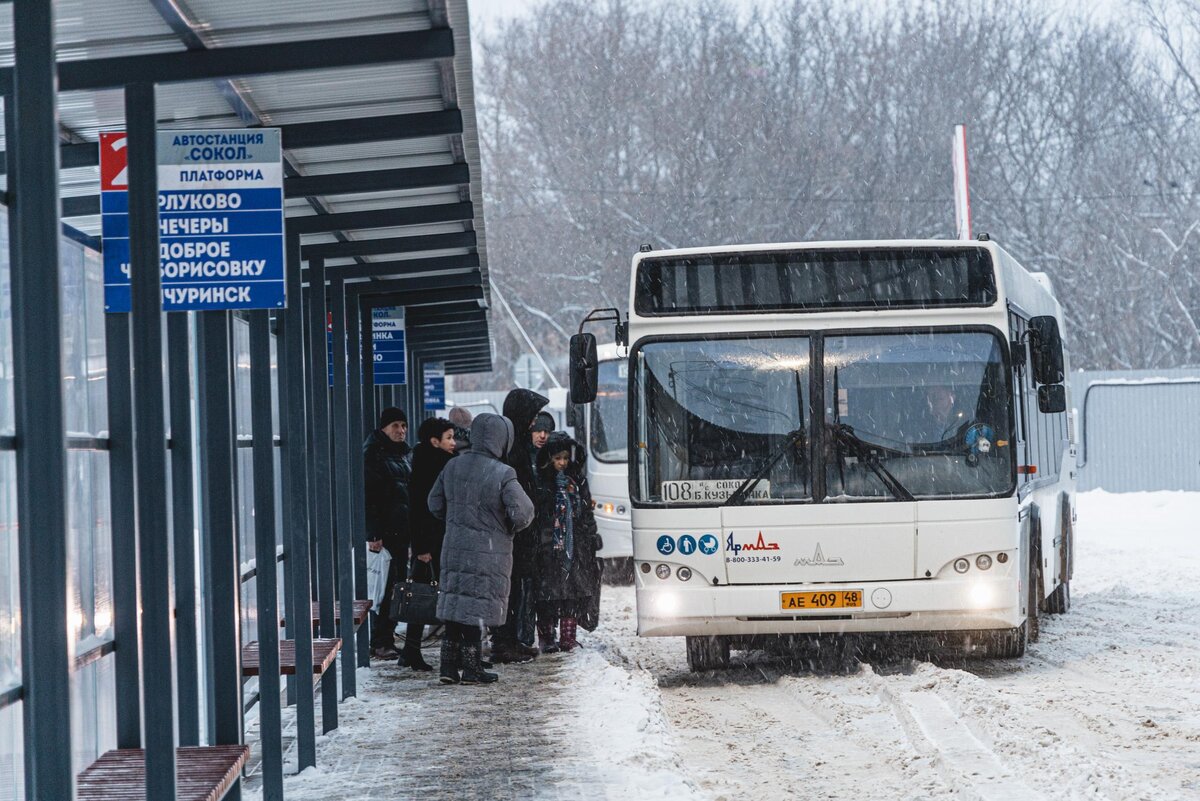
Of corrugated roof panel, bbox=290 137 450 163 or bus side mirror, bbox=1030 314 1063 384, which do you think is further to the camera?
bus side mirror, bbox=1030 314 1063 384

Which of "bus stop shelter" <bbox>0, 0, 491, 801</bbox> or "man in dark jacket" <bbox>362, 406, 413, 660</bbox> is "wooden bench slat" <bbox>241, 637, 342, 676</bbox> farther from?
"man in dark jacket" <bbox>362, 406, 413, 660</bbox>

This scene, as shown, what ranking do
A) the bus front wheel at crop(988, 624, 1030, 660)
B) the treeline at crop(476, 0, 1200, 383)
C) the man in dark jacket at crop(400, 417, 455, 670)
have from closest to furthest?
1. the man in dark jacket at crop(400, 417, 455, 670)
2. the bus front wheel at crop(988, 624, 1030, 660)
3. the treeline at crop(476, 0, 1200, 383)

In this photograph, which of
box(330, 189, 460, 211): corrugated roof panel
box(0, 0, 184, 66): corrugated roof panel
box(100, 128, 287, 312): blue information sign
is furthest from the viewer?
box(330, 189, 460, 211): corrugated roof panel

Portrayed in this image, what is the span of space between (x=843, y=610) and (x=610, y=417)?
28.6 feet

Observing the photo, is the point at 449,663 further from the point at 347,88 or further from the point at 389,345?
the point at 347,88

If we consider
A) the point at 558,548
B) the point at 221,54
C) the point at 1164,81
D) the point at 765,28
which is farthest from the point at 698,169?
the point at 221,54

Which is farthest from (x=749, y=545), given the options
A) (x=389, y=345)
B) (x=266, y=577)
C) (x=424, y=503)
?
(x=389, y=345)

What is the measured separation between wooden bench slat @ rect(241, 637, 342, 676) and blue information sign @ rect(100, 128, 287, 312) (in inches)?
71.4

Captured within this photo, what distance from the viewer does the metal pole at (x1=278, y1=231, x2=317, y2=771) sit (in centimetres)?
792

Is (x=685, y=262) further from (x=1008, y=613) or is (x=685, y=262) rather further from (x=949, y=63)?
(x=949, y=63)

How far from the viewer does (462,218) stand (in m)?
9.70

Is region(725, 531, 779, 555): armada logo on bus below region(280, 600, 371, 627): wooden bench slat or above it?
above

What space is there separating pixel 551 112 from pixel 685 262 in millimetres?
42303

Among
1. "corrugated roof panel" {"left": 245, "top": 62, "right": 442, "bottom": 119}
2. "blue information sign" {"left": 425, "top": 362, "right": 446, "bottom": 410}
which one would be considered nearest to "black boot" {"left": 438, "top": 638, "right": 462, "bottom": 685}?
"corrugated roof panel" {"left": 245, "top": 62, "right": 442, "bottom": 119}
